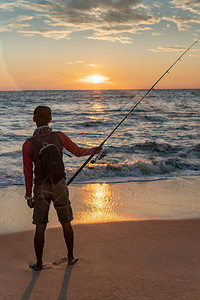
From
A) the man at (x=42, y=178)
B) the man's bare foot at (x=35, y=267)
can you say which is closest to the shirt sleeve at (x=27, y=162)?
the man at (x=42, y=178)

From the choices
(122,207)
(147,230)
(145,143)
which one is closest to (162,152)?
(145,143)

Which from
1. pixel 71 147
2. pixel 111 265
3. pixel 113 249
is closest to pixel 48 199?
pixel 71 147

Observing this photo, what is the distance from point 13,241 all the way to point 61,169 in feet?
4.97

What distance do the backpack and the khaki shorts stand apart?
8 cm

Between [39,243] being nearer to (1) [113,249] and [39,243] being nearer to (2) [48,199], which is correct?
(2) [48,199]

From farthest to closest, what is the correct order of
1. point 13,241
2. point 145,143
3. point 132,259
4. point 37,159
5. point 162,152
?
point 145,143 → point 162,152 → point 13,241 → point 132,259 → point 37,159

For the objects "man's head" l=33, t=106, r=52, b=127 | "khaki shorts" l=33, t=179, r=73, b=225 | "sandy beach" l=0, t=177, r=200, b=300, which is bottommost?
"sandy beach" l=0, t=177, r=200, b=300

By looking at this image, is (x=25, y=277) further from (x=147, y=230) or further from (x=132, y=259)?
(x=147, y=230)

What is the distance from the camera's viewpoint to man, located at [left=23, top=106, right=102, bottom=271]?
2736 mm

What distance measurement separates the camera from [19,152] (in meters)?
10.3

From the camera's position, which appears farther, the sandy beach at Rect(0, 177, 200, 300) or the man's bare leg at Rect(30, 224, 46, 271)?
the man's bare leg at Rect(30, 224, 46, 271)

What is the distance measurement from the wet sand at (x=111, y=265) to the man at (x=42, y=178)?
30 cm

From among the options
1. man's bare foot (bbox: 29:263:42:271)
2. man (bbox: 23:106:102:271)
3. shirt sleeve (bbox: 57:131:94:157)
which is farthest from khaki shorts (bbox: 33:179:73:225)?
man's bare foot (bbox: 29:263:42:271)

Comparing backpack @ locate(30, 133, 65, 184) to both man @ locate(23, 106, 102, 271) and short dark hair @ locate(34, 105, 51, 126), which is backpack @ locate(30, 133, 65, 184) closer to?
man @ locate(23, 106, 102, 271)
